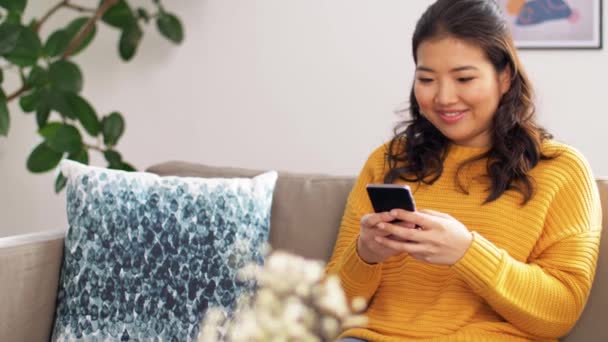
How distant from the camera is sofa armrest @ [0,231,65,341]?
1.84m

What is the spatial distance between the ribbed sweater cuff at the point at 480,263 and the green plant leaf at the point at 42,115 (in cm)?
181

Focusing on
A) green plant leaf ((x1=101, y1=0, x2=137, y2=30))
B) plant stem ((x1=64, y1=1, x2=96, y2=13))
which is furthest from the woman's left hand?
plant stem ((x1=64, y1=1, x2=96, y2=13))

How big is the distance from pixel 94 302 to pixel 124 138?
1.37m

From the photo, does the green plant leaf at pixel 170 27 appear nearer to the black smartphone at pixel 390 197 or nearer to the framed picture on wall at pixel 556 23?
the framed picture on wall at pixel 556 23

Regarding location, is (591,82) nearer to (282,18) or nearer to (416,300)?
(282,18)

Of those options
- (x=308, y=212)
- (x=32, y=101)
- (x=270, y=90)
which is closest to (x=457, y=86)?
(x=308, y=212)

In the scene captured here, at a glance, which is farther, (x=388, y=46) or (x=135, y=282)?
(x=388, y=46)

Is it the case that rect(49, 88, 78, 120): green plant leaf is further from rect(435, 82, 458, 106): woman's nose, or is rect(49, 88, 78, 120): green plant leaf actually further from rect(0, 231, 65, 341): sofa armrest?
rect(435, 82, 458, 106): woman's nose

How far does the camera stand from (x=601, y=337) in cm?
168

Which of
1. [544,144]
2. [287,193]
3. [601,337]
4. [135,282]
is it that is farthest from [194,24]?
[601,337]

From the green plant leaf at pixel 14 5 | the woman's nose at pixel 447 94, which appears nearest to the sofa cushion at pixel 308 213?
the woman's nose at pixel 447 94

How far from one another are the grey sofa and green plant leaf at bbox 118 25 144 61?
1081mm

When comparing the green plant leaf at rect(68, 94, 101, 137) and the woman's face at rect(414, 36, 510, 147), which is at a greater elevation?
the woman's face at rect(414, 36, 510, 147)

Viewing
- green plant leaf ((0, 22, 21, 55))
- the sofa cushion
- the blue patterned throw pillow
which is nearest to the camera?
the blue patterned throw pillow
